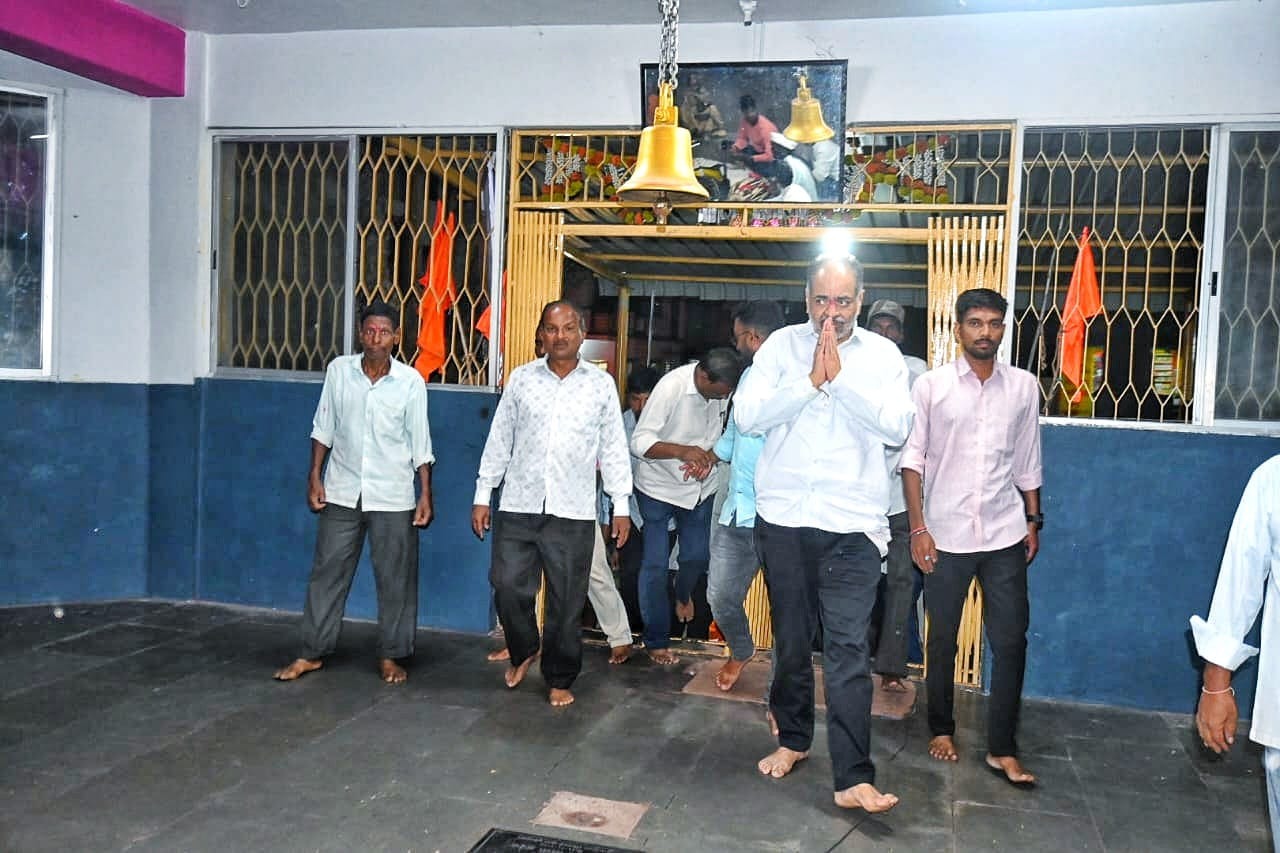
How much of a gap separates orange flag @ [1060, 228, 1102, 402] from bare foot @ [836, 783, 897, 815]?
7.64 ft

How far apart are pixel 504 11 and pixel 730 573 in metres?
2.87

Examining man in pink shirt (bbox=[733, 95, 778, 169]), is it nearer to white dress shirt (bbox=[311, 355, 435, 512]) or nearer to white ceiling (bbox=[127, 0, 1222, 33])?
white ceiling (bbox=[127, 0, 1222, 33])

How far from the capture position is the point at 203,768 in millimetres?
3682

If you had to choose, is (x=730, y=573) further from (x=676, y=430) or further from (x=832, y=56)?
(x=832, y=56)

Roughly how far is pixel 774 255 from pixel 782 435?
4590mm

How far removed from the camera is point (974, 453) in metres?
3.87

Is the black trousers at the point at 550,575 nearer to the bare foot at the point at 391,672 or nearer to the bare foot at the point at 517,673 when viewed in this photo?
the bare foot at the point at 517,673

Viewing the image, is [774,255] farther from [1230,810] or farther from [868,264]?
[1230,810]

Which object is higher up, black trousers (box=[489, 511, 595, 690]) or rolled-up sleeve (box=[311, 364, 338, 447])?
rolled-up sleeve (box=[311, 364, 338, 447])

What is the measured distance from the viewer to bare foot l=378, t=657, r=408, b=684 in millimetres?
4766

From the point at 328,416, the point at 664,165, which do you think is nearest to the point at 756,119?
the point at 664,165

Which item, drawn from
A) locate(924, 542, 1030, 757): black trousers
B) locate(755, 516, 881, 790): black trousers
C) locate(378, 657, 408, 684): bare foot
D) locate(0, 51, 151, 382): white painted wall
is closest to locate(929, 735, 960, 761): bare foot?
locate(924, 542, 1030, 757): black trousers

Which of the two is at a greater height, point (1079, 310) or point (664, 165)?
point (664, 165)

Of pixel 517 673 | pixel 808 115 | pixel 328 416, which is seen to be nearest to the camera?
pixel 517 673
